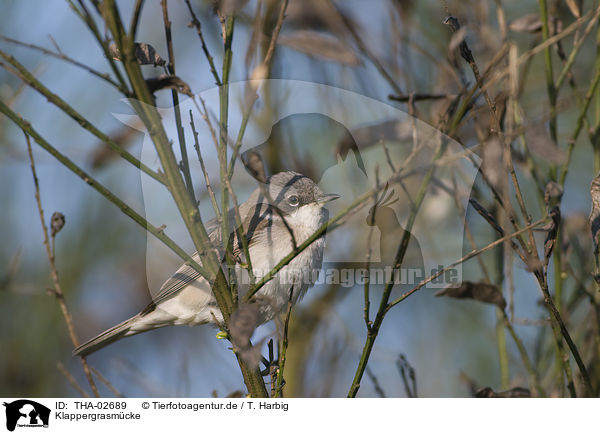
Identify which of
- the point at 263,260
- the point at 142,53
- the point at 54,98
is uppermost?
the point at 142,53

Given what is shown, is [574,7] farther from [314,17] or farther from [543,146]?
[314,17]

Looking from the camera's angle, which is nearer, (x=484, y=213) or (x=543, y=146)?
(x=543, y=146)

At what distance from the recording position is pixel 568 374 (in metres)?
1.76

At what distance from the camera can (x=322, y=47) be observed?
5.82 ft

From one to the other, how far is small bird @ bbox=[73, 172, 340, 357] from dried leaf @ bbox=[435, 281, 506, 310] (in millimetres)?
464

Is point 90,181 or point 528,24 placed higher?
point 528,24

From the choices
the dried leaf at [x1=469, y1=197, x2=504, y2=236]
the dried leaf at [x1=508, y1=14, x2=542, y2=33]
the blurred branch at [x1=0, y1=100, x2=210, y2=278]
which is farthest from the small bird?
the dried leaf at [x1=508, y1=14, x2=542, y2=33]

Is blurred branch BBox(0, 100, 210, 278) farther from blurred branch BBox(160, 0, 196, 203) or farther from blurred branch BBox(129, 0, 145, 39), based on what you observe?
blurred branch BBox(129, 0, 145, 39)

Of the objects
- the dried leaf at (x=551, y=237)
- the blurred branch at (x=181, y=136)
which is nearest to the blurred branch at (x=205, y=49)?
the blurred branch at (x=181, y=136)

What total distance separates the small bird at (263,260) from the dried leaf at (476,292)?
46 centimetres

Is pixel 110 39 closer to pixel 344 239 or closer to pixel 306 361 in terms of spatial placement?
pixel 344 239
